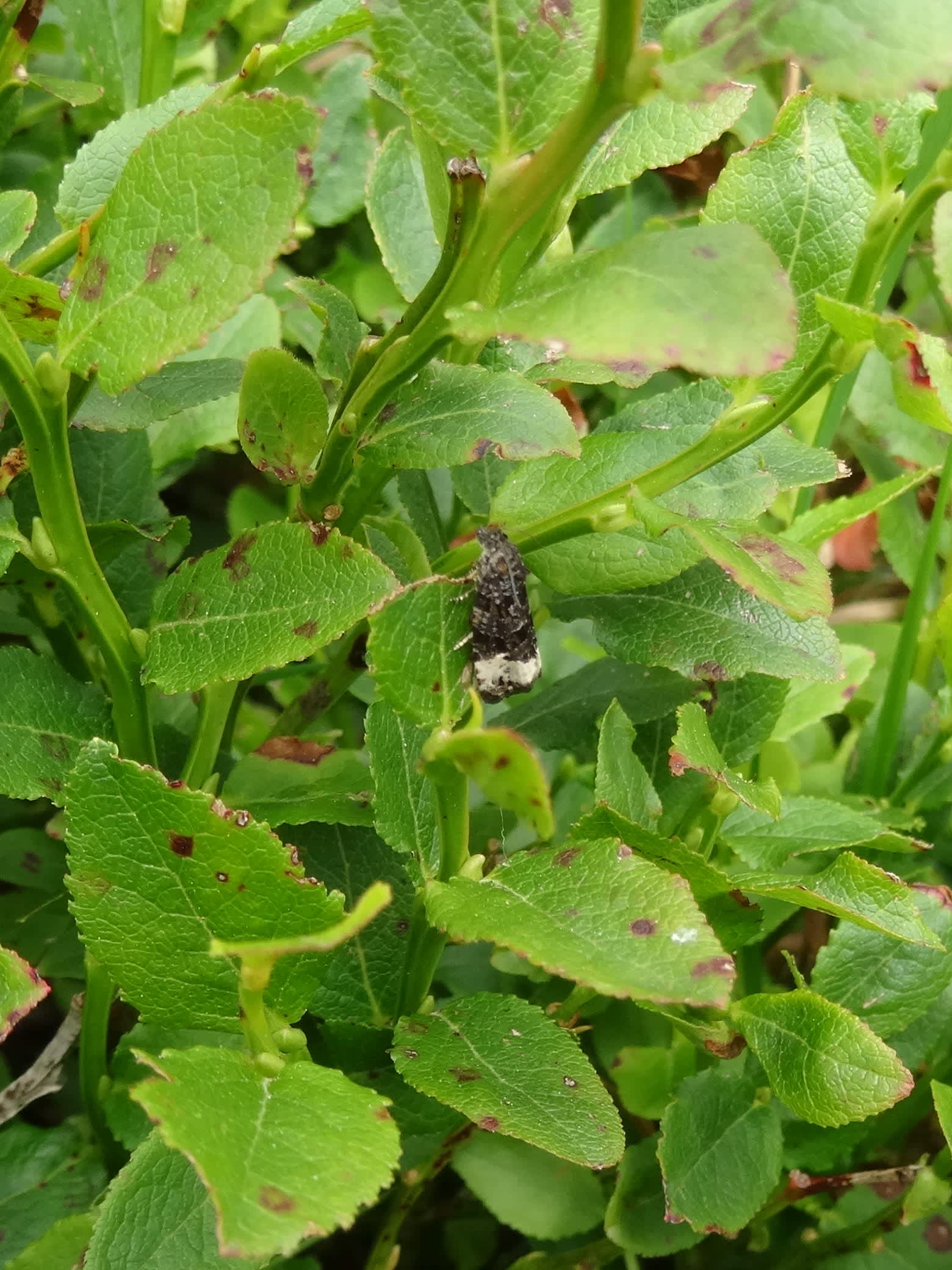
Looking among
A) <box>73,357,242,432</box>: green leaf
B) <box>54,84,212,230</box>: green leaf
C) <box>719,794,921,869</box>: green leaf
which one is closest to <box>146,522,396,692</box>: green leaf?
<box>73,357,242,432</box>: green leaf

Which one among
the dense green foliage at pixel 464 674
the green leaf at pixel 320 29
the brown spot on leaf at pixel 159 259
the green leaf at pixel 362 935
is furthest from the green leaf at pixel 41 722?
the green leaf at pixel 320 29

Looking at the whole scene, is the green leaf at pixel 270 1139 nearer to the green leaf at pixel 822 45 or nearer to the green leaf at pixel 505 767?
the green leaf at pixel 505 767

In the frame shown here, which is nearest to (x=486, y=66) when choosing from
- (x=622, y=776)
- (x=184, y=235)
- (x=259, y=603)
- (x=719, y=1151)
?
(x=184, y=235)

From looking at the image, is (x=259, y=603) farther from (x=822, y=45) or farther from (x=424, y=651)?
(x=822, y=45)

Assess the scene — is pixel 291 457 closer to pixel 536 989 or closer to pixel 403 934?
pixel 403 934

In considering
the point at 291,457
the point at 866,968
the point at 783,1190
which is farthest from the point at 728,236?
the point at 783,1190

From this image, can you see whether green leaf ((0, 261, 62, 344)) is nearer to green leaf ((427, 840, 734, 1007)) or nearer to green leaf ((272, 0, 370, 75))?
green leaf ((272, 0, 370, 75))
